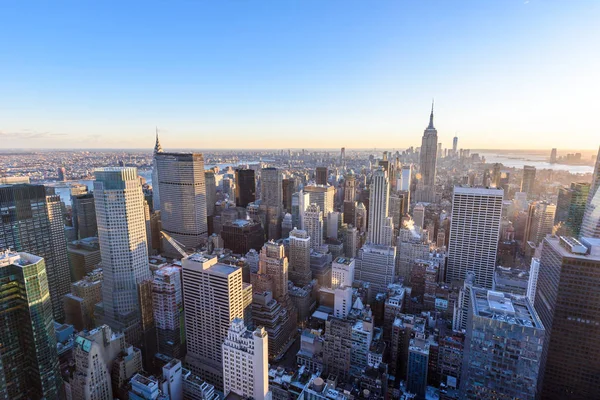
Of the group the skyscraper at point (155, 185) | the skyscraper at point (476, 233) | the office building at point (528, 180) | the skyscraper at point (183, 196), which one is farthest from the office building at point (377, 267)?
the office building at point (528, 180)

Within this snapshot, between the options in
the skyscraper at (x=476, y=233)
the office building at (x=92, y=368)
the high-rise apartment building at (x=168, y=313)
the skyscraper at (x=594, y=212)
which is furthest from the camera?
the skyscraper at (x=476, y=233)

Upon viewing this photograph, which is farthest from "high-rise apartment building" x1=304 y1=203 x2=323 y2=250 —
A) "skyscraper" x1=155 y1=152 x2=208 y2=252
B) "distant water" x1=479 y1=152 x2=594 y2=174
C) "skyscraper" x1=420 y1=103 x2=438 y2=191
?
"skyscraper" x1=420 y1=103 x2=438 y2=191

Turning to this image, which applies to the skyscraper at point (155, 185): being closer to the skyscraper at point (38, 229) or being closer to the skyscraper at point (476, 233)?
the skyscraper at point (38, 229)

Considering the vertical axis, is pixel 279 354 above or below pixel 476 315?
below

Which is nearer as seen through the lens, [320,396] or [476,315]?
[476,315]

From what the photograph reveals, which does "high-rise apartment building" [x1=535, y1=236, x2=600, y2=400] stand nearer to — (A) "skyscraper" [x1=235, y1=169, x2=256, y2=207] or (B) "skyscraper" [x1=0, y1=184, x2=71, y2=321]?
(B) "skyscraper" [x1=0, y1=184, x2=71, y2=321]

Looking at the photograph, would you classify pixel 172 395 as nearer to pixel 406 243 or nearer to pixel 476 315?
pixel 476 315

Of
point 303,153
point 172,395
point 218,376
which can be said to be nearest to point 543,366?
point 218,376
